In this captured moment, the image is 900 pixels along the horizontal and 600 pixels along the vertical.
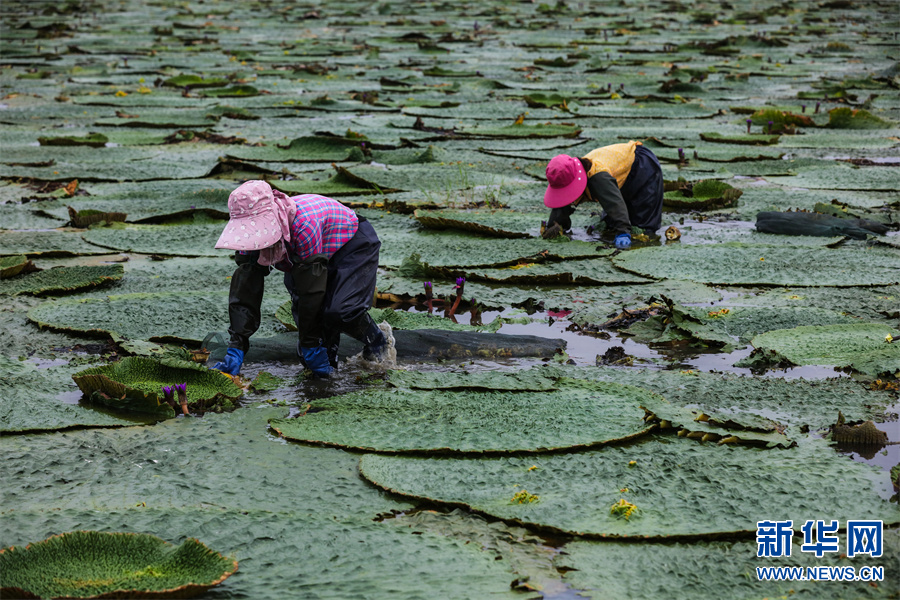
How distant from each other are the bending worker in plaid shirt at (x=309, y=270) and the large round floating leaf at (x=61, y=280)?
4.23 ft

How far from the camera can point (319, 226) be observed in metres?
3.01

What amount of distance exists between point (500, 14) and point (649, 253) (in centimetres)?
1611

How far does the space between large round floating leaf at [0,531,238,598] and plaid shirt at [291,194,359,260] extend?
1181 mm

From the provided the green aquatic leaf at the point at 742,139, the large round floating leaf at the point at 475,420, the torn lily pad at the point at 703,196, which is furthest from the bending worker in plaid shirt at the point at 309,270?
the green aquatic leaf at the point at 742,139

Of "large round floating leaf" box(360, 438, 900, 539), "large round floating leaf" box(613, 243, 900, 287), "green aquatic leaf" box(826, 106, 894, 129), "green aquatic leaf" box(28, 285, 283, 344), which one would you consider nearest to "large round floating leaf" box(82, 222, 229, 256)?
"green aquatic leaf" box(28, 285, 283, 344)

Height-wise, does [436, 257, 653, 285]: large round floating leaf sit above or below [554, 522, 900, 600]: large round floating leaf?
above

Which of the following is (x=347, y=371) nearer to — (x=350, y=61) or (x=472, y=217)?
(x=472, y=217)

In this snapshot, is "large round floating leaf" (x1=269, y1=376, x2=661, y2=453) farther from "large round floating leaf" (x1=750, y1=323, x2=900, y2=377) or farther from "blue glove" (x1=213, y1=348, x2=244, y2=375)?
"large round floating leaf" (x1=750, y1=323, x2=900, y2=377)

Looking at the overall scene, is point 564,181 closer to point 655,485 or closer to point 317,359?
point 317,359

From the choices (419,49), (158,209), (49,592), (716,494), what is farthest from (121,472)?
(419,49)

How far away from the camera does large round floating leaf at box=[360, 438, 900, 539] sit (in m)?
2.15

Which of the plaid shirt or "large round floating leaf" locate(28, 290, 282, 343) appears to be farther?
"large round floating leaf" locate(28, 290, 282, 343)

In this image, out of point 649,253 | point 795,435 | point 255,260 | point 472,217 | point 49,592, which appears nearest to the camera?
point 49,592

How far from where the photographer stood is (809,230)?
187 inches
